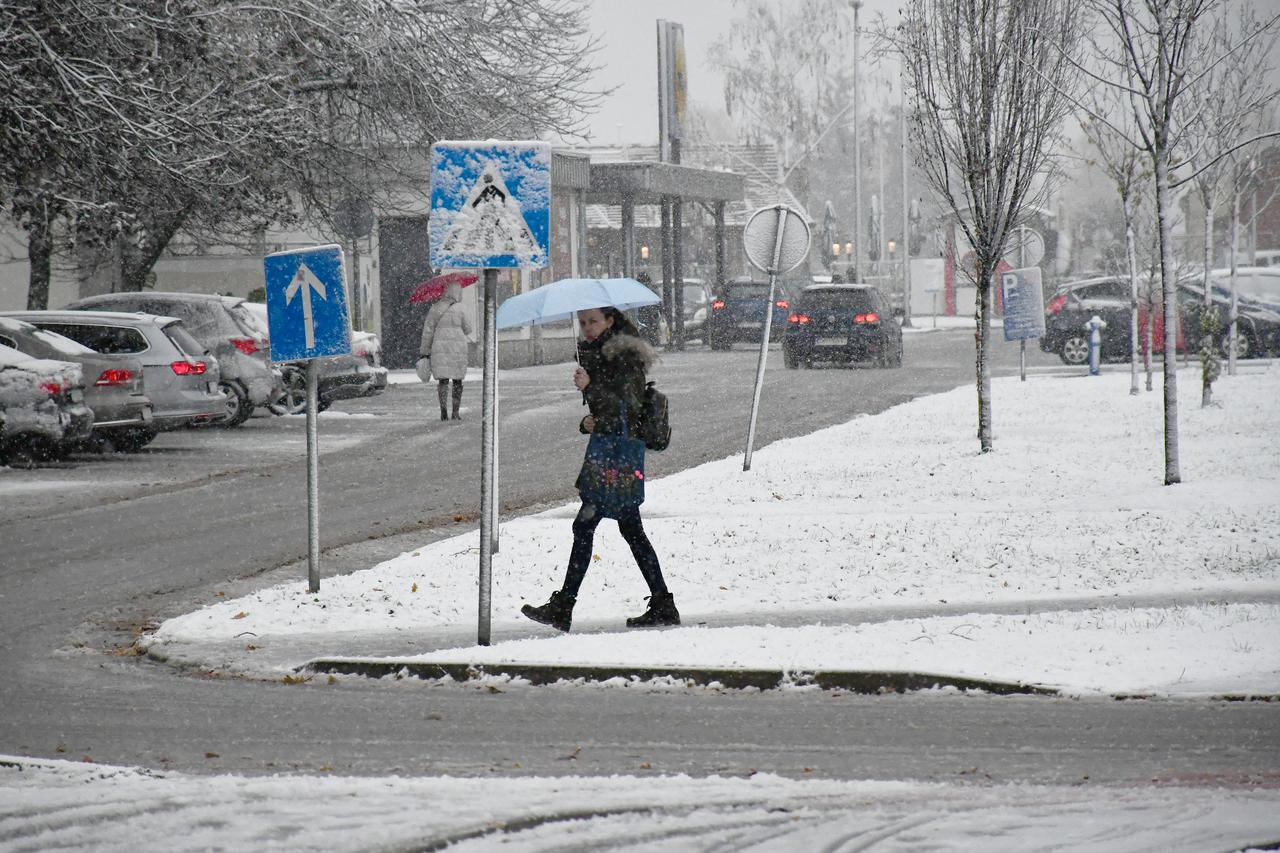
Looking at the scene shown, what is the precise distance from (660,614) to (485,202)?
2.28 m

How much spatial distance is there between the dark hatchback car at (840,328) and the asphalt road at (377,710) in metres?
19.0

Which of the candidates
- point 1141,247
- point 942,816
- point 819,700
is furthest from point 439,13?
point 942,816

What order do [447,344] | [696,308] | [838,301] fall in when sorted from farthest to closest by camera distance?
[696,308], [838,301], [447,344]

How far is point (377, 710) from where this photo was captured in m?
7.40

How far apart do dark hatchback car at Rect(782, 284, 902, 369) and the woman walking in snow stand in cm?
2572

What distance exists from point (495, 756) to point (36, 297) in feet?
80.9

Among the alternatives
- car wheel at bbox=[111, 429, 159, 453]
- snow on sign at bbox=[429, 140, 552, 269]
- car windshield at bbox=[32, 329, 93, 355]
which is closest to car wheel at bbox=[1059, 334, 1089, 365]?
car wheel at bbox=[111, 429, 159, 453]

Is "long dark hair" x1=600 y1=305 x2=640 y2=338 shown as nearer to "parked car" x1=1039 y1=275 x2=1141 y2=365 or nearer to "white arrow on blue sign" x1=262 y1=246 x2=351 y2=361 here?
"white arrow on blue sign" x1=262 y1=246 x2=351 y2=361

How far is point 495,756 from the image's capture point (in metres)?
6.47

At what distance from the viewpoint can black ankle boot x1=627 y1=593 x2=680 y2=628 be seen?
9.11 meters

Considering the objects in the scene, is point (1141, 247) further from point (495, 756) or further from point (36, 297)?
point (495, 756)

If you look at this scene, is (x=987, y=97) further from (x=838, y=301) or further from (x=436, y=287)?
(x=838, y=301)

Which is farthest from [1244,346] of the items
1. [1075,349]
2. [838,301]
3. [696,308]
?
[696,308]

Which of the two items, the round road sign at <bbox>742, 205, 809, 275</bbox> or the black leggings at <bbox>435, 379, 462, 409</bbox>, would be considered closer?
the round road sign at <bbox>742, 205, 809, 275</bbox>
